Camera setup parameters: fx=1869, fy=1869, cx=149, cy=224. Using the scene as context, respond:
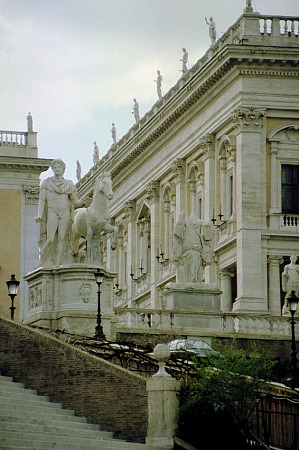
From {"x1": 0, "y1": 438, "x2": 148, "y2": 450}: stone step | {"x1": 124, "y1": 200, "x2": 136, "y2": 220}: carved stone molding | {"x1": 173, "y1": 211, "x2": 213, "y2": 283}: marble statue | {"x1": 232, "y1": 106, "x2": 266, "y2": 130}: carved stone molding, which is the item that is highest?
{"x1": 232, "y1": 106, "x2": 266, "y2": 130}: carved stone molding

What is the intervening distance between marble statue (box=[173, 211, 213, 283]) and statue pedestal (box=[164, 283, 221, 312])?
76 cm

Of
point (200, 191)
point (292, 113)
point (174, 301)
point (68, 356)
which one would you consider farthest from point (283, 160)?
point (68, 356)

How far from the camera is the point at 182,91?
81.0m

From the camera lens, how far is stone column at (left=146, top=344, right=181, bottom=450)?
3775 centimetres

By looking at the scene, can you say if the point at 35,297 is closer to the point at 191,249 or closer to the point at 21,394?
the point at 191,249

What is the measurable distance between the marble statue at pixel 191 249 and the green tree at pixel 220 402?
18189 mm

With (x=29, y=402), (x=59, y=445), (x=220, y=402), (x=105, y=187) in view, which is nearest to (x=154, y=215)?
(x=105, y=187)

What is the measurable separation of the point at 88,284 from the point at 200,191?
30675mm

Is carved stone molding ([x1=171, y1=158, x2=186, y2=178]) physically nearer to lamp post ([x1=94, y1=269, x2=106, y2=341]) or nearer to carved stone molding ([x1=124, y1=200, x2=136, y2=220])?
carved stone molding ([x1=124, y1=200, x2=136, y2=220])

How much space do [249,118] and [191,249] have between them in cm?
1728

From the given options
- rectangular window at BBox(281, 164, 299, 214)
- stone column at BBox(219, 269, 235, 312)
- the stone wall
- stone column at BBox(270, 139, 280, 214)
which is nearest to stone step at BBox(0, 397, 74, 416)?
the stone wall

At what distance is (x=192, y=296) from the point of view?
55969mm

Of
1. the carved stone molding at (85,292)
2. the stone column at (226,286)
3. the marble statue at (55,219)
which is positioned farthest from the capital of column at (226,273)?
the carved stone molding at (85,292)

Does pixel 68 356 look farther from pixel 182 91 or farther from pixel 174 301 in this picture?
pixel 182 91
